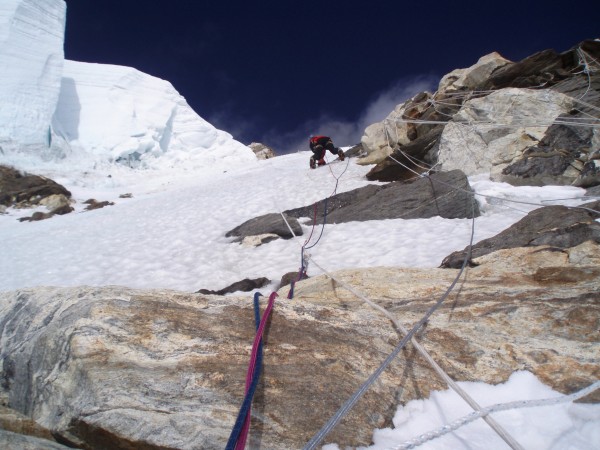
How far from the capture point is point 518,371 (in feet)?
6.15

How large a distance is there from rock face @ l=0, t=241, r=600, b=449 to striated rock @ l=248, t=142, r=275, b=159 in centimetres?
3825

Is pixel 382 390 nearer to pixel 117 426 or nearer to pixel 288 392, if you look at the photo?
pixel 288 392

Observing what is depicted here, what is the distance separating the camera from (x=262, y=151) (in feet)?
137

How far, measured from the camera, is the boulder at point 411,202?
6.73 meters

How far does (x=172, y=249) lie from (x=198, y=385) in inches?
251

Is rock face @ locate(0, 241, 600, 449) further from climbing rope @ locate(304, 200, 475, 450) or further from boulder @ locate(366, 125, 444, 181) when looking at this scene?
boulder @ locate(366, 125, 444, 181)

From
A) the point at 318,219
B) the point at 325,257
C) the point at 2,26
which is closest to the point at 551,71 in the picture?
the point at 318,219

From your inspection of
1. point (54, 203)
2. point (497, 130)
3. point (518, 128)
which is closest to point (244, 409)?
point (518, 128)

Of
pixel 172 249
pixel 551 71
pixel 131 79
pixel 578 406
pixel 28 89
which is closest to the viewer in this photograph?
pixel 578 406

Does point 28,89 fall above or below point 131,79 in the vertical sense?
below

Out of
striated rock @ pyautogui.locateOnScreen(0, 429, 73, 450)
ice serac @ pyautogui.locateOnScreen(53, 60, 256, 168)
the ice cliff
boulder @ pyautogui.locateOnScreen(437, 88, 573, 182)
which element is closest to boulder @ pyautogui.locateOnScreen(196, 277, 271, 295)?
striated rock @ pyautogui.locateOnScreen(0, 429, 73, 450)

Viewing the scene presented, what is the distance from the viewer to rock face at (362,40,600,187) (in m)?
7.11

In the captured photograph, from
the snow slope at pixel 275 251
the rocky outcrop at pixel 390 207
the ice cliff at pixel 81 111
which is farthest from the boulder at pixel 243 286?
the ice cliff at pixel 81 111

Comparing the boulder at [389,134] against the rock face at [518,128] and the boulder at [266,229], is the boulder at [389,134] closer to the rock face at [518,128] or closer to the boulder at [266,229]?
the rock face at [518,128]
